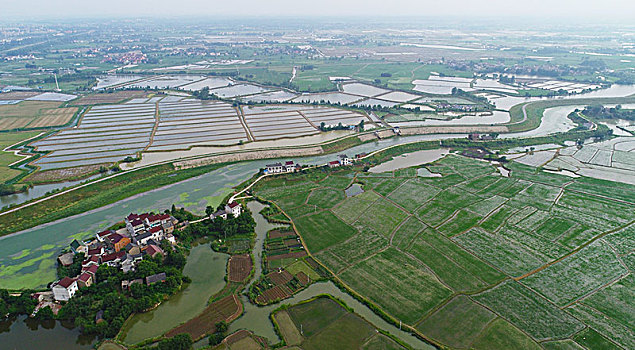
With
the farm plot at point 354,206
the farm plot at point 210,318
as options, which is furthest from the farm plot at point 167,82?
the farm plot at point 210,318

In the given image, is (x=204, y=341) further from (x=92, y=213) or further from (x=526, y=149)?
(x=526, y=149)

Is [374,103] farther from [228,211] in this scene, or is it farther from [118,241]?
[118,241]

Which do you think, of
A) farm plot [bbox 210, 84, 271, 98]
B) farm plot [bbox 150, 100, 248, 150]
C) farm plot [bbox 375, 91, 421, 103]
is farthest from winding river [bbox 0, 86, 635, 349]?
farm plot [bbox 375, 91, 421, 103]

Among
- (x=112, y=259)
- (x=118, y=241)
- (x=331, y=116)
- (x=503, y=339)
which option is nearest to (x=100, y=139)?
(x=118, y=241)

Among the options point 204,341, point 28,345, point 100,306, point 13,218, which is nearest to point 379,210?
point 204,341

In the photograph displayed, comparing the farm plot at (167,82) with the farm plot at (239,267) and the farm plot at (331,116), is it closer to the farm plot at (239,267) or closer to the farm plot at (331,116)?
the farm plot at (331,116)

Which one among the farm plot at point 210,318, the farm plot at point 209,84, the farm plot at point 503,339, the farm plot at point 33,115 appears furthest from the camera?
the farm plot at point 209,84

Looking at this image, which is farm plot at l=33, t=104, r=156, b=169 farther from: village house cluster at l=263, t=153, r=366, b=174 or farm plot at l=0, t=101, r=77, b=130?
village house cluster at l=263, t=153, r=366, b=174
